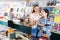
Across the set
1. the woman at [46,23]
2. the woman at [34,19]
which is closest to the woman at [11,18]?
the woman at [34,19]

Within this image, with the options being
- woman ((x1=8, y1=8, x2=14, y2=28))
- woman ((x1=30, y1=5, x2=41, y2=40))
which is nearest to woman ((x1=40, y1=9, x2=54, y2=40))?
woman ((x1=30, y1=5, x2=41, y2=40))

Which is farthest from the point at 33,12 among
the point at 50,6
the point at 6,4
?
the point at 6,4

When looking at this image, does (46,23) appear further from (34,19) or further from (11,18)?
(11,18)

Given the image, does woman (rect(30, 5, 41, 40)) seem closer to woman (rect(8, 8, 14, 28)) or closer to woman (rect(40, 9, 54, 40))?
woman (rect(40, 9, 54, 40))

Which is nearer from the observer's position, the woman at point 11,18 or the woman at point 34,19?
the woman at point 34,19

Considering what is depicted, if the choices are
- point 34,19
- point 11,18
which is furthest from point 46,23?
point 11,18

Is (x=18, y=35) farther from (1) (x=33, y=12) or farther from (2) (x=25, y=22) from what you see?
(1) (x=33, y=12)

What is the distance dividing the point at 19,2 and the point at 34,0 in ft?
0.58

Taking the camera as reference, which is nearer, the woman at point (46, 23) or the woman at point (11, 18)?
the woman at point (46, 23)

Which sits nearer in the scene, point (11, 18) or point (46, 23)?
point (46, 23)

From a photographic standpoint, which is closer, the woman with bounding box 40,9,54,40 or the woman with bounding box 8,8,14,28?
the woman with bounding box 40,9,54,40

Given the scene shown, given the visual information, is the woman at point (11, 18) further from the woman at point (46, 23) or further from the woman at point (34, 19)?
the woman at point (46, 23)

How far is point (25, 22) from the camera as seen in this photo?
1272mm

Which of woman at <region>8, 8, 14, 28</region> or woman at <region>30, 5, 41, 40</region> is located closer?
woman at <region>30, 5, 41, 40</region>
